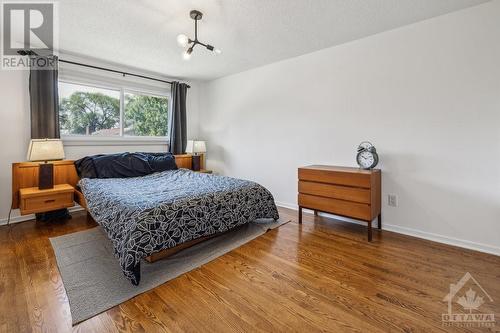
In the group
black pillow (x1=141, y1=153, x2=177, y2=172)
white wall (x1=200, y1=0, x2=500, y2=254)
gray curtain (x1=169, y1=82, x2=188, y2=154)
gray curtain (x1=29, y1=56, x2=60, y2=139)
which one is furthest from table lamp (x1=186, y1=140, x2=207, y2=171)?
gray curtain (x1=29, y1=56, x2=60, y2=139)

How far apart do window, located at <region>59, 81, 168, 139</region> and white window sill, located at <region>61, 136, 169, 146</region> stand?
2.5 inches

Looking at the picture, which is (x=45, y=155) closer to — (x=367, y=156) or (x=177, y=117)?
(x=177, y=117)

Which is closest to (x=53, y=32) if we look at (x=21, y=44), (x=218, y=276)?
(x=21, y=44)

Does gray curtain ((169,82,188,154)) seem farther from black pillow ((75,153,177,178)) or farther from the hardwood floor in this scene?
the hardwood floor

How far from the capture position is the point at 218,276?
195 centimetres

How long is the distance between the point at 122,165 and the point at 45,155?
884 millimetres

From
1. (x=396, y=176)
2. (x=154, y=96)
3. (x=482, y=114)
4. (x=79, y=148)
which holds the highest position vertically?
(x=154, y=96)

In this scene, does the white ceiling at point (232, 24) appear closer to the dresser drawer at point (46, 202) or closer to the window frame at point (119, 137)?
the window frame at point (119, 137)

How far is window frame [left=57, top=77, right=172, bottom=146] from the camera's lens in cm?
360

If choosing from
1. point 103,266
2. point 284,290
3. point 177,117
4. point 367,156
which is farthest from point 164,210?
point 177,117

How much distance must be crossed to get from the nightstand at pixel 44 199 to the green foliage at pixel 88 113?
41.3 inches

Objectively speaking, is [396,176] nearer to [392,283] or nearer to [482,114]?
[482,114]

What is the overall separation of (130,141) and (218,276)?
316 centimetres

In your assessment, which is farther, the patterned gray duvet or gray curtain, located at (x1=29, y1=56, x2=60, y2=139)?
gray curtain, located at (x1=29, y1=56, x2=60, y2=139)
